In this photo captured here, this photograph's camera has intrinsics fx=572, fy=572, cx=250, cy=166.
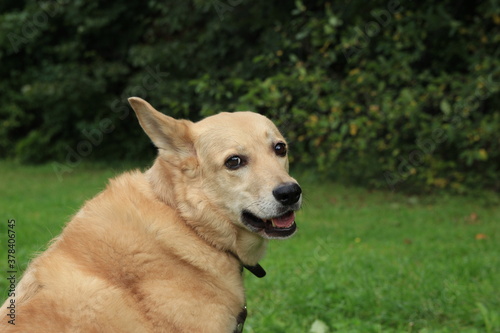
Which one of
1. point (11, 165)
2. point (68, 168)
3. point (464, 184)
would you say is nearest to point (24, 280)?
point (464, 184)

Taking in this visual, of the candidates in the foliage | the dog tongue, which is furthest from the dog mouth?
the foliage

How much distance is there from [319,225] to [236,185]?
5.33 m

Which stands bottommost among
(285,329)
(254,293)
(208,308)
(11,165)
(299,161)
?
(11,165)

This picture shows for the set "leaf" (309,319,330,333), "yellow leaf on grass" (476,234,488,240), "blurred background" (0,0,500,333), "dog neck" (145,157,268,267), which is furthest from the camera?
"yellow leaf on grass" (476,234,488,240)

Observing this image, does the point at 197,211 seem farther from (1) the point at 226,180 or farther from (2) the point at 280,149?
(2) the point at 280,149

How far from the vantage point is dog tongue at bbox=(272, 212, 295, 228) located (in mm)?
3328

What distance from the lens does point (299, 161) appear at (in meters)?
12.4

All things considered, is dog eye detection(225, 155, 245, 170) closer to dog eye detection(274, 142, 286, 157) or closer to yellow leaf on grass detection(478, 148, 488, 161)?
dog eye detection(274, 142, 286, 157)

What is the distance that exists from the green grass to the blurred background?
0.07 ft

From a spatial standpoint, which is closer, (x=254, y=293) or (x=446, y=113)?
(x=254, y=293)

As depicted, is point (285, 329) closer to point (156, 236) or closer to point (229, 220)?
point (229, 220)

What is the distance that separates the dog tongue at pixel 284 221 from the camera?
3.33 m

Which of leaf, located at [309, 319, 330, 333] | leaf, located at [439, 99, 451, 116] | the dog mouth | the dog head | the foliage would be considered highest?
the dog head

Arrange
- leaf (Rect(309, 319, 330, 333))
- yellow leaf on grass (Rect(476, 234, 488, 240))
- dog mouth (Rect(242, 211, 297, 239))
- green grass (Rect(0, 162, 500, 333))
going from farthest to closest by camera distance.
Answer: yellow leaf on grass (Rect(476, 234, 488, 240)) < green grass (Rect(0, 162, 500, 333)) < leaf (Rect(309, 319, 330, 333)) < dog mouth (Rect(242, 211, 297, 239))
